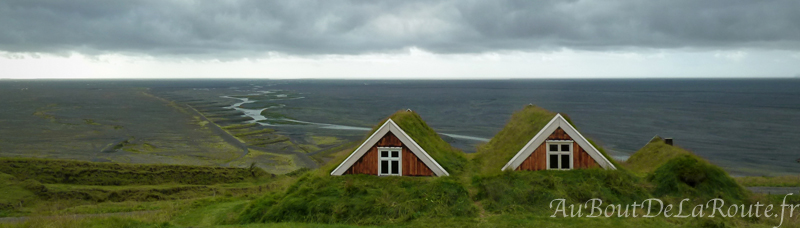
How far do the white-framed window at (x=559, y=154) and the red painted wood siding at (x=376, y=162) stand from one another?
4810mm

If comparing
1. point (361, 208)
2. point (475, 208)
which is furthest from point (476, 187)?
point (361, 208)

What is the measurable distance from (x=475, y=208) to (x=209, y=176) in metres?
30.6

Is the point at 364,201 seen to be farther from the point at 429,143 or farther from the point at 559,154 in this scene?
the point at 559,154

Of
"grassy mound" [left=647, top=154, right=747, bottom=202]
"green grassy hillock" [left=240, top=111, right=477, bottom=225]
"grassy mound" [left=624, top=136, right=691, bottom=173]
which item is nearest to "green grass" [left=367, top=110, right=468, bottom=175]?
"green grassy hillock" [left=240, top=111, right=477, bottom=225]

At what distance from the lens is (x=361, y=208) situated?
725 inches

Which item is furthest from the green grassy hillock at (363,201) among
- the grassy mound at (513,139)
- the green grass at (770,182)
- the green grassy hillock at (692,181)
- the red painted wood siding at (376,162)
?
the green grass at (770,182)

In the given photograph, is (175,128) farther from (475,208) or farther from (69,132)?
(475,208)

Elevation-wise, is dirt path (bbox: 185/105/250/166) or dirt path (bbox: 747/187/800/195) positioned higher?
dirt path (bbox: 747/187/800/195)

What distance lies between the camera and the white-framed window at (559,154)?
20.9 metres

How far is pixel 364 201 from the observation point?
18.7m

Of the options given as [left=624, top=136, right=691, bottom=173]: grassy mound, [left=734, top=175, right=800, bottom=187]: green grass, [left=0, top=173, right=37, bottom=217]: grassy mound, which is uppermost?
[left=624, top=136, right=691, bottom=173]: grassy mound

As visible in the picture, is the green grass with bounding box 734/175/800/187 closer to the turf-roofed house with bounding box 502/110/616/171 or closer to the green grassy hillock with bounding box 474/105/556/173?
the green grassy hillock with bounding box 474/105/556/173

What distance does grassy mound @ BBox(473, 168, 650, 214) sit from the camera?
18625mm

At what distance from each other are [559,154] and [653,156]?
7774mm
